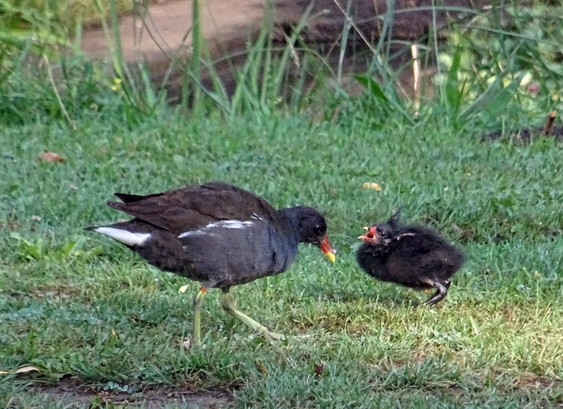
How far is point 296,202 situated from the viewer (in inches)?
265

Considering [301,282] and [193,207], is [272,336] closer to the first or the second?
[193,207]

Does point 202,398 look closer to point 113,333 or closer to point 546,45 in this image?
point 113,333

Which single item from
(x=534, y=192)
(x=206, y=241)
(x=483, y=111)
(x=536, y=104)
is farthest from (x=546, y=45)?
(x=206, y=241)

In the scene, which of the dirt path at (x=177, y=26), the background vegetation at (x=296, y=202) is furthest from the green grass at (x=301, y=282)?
the dirt path at (x=177, y=26)

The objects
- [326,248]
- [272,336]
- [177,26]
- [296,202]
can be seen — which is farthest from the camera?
[177,26]

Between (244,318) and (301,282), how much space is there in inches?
28.1

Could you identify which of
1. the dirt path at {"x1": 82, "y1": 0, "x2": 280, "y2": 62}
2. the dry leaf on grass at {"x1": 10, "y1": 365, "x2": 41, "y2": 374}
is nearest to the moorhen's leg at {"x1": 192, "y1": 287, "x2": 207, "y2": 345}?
the dry leaf on grass at {"x1": 10, "y1": 365, "x2": 41, "y2": 374}

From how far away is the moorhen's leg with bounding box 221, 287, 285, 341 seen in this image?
15.0 ft

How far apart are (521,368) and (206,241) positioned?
1409 mm

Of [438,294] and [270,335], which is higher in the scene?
[270,335]

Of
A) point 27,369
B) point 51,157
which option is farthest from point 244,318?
point 51,157

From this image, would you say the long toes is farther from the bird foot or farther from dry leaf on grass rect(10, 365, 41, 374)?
dry leaf on grass rect(10, 365, 41, 374)

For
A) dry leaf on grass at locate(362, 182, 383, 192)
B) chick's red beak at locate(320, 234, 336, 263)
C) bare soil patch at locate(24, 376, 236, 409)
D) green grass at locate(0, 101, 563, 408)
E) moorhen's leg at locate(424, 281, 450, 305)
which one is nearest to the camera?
bare soil patch at locate(24, 376, 236, 409)

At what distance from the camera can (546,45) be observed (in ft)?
33.8
